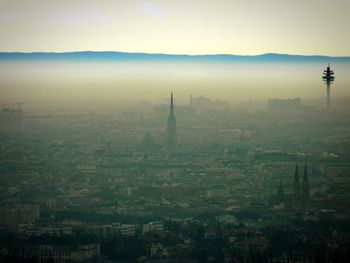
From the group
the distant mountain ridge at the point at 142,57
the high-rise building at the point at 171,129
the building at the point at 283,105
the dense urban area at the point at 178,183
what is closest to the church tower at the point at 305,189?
the dense urban area at the point at 178,183

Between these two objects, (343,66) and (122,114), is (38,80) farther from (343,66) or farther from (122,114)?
(343,66)

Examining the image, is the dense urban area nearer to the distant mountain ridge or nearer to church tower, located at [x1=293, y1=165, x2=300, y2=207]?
church tower, located at [x1=293, y1=165, x2=300, y2=207]

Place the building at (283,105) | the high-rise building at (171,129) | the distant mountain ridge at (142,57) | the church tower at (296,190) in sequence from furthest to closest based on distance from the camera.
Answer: the high-rise building at (171,129) < the building at (283,105) < the distant mountain ridge at (142,57) < the church tower at (296,190)

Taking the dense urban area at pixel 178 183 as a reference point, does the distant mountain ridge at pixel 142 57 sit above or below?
above

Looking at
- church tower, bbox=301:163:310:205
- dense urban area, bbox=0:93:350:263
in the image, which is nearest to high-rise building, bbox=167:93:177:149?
dense urban area, bbox=0:93:350:263

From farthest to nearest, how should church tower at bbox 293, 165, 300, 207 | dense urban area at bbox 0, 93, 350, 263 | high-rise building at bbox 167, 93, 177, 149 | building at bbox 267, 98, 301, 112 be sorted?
1. high-rise building at bbox 167, 93, 177, 149
2. building at bbox 267, 98, 301, 112
3. church tower at bbox 293, 165, 300, 207
4. dense urban area at bbox 0, 93, 350, 263

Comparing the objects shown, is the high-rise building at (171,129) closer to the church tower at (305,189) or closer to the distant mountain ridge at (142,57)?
the distant mountain ridge at (142,57)
